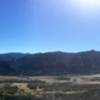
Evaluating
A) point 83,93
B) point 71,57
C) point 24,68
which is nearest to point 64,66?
point 71,57

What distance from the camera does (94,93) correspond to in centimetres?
2916

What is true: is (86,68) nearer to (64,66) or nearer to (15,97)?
(64,66)

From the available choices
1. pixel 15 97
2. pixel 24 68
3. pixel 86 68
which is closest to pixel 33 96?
pixel 15 97

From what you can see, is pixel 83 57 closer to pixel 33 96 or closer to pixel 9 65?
pixel 9 65

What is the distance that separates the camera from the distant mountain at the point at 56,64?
105812 millimetres

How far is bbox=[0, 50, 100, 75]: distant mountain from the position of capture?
10581 centimetres

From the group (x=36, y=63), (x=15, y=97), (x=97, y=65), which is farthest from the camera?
(x=36, y=63)

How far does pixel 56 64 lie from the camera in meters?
111

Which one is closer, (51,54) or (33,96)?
(33,96)

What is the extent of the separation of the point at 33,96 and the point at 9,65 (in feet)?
297

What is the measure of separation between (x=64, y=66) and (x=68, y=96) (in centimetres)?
8193

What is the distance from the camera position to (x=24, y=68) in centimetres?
11431

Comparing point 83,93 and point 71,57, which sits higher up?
point 71,57

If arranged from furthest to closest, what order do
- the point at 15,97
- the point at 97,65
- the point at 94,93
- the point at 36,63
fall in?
the point at 36,63 → the point at 97,65 → the point at 94,93 → the point at 15,97
